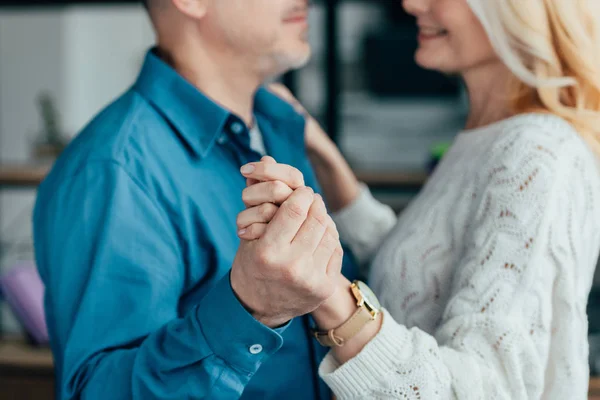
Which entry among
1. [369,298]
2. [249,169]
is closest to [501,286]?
[369,298]

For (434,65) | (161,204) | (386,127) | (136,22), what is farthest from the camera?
(386,127)

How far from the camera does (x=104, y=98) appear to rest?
438 centimetres

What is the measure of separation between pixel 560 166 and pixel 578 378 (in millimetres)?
339

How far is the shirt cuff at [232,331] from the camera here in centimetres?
86

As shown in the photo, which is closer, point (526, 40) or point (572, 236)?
point (572, 236)

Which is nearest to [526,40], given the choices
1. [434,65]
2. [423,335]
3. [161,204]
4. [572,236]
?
A: [434,65]

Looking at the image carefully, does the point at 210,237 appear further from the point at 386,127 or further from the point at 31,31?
the point at 386,127

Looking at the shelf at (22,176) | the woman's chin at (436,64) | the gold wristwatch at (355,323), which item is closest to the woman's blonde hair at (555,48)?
the woman's chin at (436,64)

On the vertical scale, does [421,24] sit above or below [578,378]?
above

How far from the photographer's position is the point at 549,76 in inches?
48.4

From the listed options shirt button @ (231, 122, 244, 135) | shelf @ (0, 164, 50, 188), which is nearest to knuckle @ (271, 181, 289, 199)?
shirt button @ (231, 122, 244, 135)

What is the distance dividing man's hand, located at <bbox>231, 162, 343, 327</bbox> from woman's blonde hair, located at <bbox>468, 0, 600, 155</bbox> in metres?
0.57

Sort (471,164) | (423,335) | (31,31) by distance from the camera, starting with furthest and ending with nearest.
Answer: (31,31) < (471,164) < (423,335)

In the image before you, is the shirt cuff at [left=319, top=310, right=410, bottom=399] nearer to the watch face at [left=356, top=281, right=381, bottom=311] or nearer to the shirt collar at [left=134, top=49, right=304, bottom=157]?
the watch face at [left=356, top=281, right=381, bottom=311]
